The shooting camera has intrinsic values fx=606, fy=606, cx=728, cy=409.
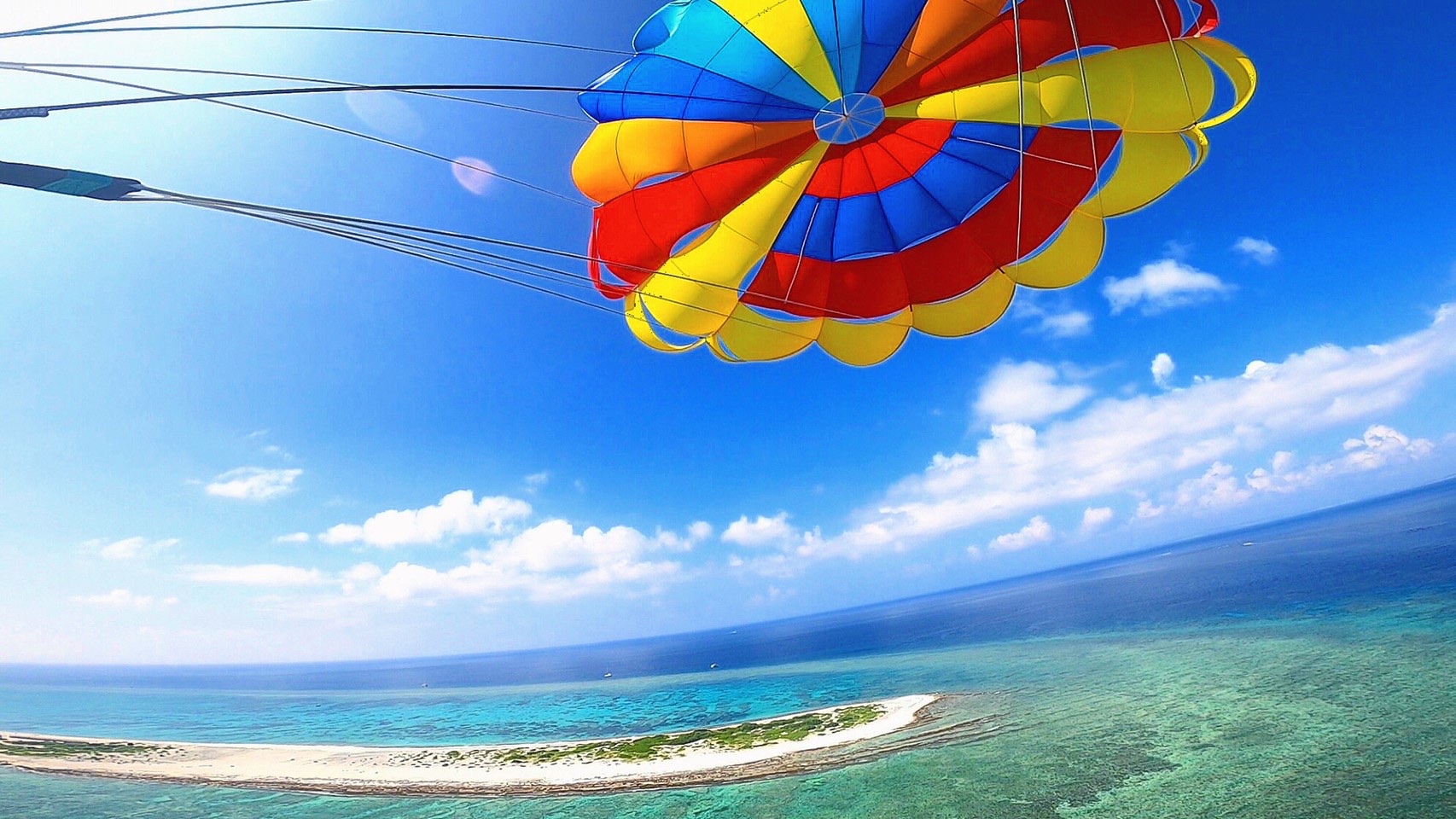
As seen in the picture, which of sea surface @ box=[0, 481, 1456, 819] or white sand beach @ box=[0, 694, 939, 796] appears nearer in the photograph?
sea surface @ box=[0, 481, 1456, 819]

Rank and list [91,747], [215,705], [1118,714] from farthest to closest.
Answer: [215,705], [91,747], [1118,714]

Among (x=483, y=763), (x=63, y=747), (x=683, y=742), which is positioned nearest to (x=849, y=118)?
(x=683, y=742)

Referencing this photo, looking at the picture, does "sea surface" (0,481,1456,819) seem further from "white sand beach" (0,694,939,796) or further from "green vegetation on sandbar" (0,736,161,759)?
"green vegetation on sandbar" (0,736,161,759)

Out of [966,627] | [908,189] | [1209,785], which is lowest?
[966,627]

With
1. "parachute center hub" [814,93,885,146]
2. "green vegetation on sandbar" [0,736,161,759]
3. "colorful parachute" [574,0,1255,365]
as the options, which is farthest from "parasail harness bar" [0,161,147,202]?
"green vegetation on sandbar" [0,736,161,759]

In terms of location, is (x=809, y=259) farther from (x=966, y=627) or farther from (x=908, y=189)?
(x=966, y=627)

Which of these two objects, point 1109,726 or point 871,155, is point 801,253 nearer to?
point 871,155

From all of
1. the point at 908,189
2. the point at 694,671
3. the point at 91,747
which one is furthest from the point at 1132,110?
the point at 694,671
